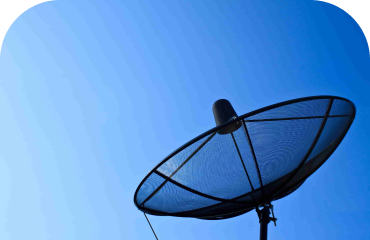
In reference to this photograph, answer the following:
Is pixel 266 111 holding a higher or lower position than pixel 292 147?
higher

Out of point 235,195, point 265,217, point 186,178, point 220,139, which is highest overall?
point 220,139

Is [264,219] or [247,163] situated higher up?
[247,163]

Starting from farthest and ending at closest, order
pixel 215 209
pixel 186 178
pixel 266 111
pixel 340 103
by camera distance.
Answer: pixel 215 209 → pixel 186 178 → pixel 340 103 → pixel 266 111

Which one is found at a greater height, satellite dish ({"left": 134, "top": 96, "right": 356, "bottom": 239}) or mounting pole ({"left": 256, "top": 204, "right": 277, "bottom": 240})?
satellite dish ({"left": 134, "top": 96, "right": 356, "bottom": 239})

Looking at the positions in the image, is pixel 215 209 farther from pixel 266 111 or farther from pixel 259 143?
pixel 266 111

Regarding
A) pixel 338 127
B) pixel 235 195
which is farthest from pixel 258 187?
pixel 338 127

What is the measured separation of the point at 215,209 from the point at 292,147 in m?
1.69

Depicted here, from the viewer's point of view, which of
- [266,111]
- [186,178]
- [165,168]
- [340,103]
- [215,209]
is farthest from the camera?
[215,209]

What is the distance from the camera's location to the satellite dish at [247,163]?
12.4ft

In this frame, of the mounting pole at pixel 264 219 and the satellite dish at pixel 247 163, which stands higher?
the satellite dish at pixel 247 163

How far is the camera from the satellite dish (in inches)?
149

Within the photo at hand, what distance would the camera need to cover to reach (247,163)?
4328 millimetres

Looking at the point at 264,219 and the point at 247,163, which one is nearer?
the point at 264,219

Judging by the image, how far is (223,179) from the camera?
4.56m
